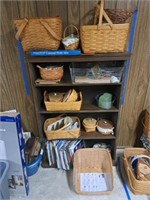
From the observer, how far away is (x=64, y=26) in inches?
51.3

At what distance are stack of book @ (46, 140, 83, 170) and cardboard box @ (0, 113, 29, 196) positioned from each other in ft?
0.97

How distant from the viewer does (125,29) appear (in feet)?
3.38

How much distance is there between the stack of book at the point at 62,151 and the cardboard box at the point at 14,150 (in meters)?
0.30

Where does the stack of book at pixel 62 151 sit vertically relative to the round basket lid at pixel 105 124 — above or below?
below

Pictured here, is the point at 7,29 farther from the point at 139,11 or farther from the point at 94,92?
the point at 139,11

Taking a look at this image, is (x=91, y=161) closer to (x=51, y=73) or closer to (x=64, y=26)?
(x=51, y=73)

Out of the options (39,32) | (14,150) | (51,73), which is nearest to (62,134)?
(14,150)

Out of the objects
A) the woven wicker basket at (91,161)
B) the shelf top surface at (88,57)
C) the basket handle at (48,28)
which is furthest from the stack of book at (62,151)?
the basket handle at (48,28)

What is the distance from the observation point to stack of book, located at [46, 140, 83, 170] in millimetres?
1489

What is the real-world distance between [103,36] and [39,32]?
410 millimetres

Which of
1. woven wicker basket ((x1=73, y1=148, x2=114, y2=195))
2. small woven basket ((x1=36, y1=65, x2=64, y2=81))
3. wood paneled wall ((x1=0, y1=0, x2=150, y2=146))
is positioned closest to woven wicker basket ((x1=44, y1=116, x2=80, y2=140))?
woven wicker basket ((x1=73, y1=148, x2=114, y2=195))

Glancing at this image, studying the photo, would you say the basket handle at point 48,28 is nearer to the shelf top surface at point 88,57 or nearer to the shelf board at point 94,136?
the shelf top surface at point 88,57

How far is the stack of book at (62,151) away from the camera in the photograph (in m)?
1.49

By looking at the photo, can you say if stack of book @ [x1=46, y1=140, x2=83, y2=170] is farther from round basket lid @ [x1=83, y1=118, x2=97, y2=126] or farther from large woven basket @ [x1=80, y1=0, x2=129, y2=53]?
large woven basket @ [x1=80, y1=0, x2=129, y2=53]
